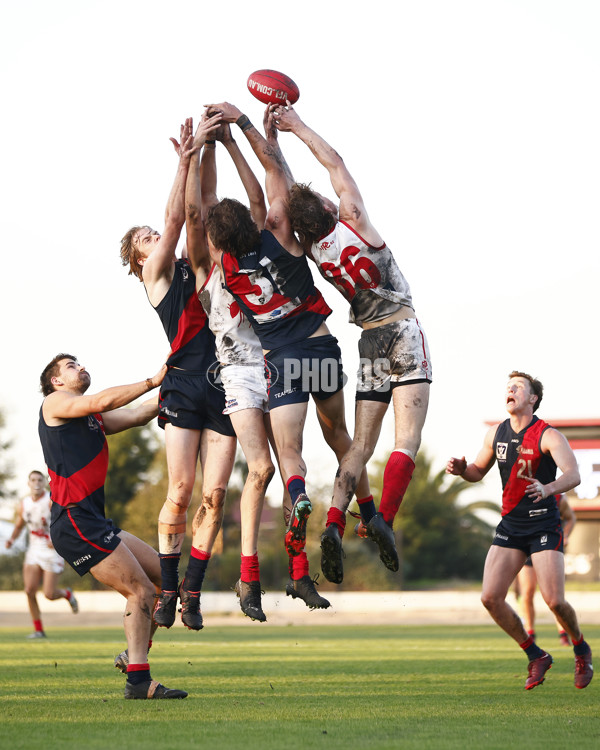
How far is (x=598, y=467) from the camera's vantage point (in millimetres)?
38969

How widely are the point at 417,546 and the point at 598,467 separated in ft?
29.8

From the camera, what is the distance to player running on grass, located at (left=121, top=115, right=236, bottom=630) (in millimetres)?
9305

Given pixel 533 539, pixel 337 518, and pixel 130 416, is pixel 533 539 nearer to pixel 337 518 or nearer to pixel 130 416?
pixel 337 518

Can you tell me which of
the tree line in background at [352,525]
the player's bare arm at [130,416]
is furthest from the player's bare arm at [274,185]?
the tree line in background at [352,525]

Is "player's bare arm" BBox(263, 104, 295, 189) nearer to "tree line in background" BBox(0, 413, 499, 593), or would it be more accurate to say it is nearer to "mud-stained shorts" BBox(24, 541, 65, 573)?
"mud-stained shorts" BBox(24, 541, 65, 573)

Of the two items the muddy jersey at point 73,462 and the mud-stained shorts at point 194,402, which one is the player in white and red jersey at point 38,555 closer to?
the muddy jersey at point 73,462

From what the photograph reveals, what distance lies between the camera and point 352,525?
37781 millimetres

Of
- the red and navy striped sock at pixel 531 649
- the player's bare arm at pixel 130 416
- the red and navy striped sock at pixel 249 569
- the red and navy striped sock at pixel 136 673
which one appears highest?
the player's bare arm at pixel 130 416

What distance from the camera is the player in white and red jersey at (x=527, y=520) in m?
10.5

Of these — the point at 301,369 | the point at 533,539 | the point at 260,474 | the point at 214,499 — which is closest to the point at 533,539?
the point at 533,539

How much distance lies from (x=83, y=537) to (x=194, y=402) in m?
1.47

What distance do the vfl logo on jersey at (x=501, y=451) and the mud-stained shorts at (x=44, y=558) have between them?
392 inches

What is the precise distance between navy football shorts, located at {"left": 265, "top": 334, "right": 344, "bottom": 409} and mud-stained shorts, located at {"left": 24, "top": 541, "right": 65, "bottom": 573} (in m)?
11.0

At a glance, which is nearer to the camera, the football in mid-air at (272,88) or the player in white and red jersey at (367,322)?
the player in white and red jersey at (367,322)
